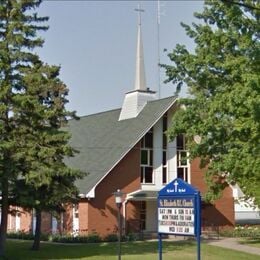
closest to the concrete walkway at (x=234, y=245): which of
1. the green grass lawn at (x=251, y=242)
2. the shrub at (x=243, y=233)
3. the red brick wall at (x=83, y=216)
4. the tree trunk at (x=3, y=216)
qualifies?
the green grass lawn at (x=251, y=242)

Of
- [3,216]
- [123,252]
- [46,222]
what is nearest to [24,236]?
[46,222]

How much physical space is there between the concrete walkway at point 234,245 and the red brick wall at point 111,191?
686 centimetres

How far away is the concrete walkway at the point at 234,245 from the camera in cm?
3148

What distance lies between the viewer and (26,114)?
2777 cm

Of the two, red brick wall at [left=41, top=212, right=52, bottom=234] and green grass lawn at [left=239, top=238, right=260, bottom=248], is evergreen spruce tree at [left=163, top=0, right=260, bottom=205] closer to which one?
green grass lawn at [left=239, top=238, right=260, bottom=248]

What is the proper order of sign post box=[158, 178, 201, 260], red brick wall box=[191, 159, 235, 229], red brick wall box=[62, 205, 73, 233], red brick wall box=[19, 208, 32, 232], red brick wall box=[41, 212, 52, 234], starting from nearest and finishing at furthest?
sign post box=[158, 178, 201, 260]
red brick wall box=[62, 205, 73, 233]
red brick wall box=[41, 212, 52, 234]
red brick wall box=[191, 159, 235, 229]
red brick wall box=[19, 208, 32, 232]

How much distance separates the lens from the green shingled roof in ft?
131

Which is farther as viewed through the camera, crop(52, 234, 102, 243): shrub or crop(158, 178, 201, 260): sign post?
crop(52, 234, 102, 243): shrub

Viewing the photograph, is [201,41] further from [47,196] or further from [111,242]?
[111,242]

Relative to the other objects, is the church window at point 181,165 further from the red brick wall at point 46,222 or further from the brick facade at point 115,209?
the red brick wall at point 46,222

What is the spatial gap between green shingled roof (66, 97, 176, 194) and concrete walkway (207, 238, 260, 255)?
27.2 feet

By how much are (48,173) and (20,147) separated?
6.05 feet

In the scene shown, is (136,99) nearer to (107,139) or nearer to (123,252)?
(107,139)

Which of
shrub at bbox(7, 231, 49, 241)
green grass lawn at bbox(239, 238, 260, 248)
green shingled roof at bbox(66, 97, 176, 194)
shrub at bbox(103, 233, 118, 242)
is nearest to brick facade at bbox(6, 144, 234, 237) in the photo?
green shingled roof at bbox(66, 97, 176, 194)
